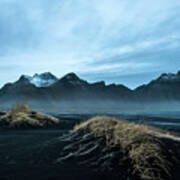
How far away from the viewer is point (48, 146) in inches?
253

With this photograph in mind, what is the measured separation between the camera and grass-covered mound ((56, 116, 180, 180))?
3.87 meters

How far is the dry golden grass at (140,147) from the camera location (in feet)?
12.5

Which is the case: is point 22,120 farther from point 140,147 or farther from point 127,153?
point 140,147

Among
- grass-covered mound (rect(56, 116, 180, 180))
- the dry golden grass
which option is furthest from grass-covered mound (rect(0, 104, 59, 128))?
the dry golden grass

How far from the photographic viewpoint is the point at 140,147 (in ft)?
14.4

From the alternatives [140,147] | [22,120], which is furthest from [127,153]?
[22,120]

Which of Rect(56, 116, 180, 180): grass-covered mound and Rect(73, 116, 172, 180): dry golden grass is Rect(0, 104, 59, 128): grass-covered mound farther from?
Rect(73, 116, 172, 180): dry golden grass

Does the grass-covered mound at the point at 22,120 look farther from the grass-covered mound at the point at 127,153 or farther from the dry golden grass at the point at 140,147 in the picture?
the dry golden grass at the point at 140,147

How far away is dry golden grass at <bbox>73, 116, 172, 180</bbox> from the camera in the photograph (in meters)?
3.80

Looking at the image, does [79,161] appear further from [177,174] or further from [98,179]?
[177,174]

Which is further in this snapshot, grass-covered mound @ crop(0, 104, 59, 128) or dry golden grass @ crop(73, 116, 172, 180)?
grass-covered mound @ crop(0, 104, 59, 128)

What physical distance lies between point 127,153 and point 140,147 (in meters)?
0.43

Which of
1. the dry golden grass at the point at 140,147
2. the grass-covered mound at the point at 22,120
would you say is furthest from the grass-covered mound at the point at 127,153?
the grass-covered mound at the point at 22,120

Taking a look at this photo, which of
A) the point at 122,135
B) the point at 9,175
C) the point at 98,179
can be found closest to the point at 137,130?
the point at 122,135
